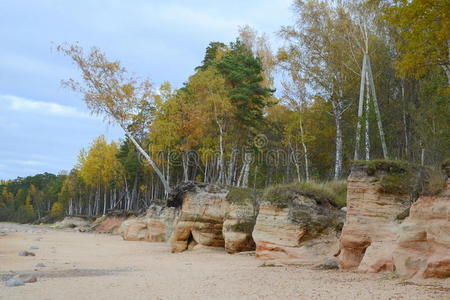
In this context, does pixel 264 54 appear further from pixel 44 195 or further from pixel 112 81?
pixel 44 195

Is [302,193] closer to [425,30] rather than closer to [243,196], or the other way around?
[243,196]

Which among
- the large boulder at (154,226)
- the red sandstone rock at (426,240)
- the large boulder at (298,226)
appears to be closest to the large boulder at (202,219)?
the large boulder at (298,226)

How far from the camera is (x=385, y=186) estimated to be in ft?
32.0

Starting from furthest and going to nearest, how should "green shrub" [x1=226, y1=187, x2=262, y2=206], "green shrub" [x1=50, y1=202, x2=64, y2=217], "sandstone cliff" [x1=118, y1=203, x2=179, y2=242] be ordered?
"green shrub" [x1=50, y1=202, x2=64, y2=217], "sandstone cliff" [x1=118, y1=203, x2=179, y2=242], "green shrub" [x1=226, y1=187, x2=262, y2=206]

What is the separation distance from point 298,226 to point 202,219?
5811mm

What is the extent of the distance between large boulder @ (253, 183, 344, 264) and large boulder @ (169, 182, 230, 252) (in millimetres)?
3959

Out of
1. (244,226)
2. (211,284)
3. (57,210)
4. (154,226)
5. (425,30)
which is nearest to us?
(211,284)

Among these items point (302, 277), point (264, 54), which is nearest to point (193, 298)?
point (302, 277)

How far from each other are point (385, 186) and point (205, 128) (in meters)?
17.8

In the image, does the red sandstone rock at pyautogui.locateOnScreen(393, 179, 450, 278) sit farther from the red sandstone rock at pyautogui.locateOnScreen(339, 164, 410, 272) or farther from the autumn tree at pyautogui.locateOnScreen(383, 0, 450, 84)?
the autumn tree at pyautogui.locateOnScreen(383, 0, 450, 84)

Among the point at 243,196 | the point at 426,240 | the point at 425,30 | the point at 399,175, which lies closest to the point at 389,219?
the point at 399,175

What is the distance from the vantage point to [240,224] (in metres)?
15.3

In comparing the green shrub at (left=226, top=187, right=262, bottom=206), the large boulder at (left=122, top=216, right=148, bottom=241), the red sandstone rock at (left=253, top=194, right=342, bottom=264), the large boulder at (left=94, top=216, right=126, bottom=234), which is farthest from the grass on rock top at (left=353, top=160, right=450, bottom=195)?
the large boulder at (left=94, top=216, right=126, bottom=234)

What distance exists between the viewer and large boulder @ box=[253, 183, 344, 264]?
460 inches
